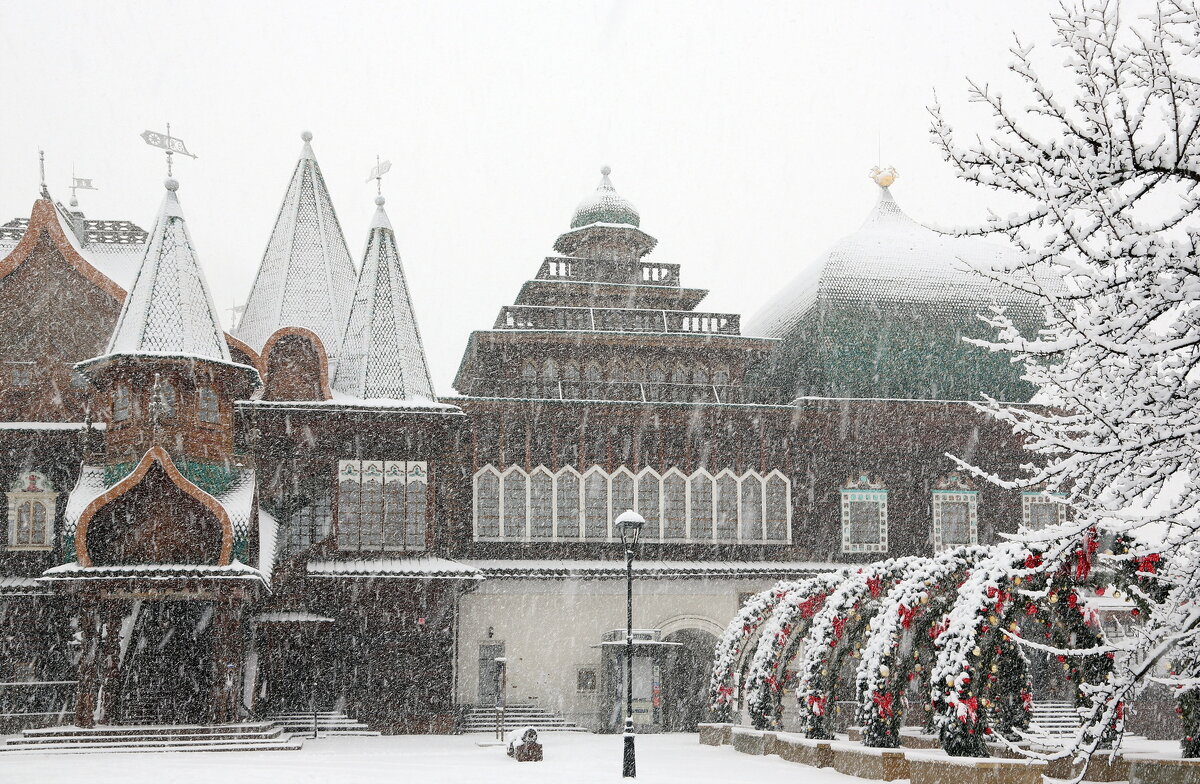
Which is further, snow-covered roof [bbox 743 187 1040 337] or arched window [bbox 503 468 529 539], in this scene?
snow-covered roof [bbox 743 187 1040 337]

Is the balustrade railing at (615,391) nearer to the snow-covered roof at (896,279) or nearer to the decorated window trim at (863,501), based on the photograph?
the decorated window trim at (863,501)

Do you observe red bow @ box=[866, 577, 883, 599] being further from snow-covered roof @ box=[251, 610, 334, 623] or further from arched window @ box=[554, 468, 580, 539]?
arched window @ box=[554, 468, 580, 539]

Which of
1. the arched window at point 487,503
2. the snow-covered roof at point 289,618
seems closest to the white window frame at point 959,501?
the arched window at point 487,503

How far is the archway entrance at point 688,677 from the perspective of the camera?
30.4 meters

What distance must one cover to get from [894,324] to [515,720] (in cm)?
1448

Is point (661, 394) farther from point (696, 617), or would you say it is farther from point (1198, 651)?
point (1198, 651)

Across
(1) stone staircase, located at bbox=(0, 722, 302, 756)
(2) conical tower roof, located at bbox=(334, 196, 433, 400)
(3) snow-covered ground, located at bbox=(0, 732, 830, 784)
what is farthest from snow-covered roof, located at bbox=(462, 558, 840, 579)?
(1) stone staircase, located at bbox=(0, 722, 302, 756)

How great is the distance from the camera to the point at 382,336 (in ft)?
96.1

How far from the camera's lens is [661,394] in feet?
103

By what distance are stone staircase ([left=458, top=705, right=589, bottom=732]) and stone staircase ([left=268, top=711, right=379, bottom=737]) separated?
2.27m

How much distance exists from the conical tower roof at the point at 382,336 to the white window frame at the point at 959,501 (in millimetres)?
12549

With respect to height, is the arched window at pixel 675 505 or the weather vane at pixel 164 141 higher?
the weather vane at pixel 164 141

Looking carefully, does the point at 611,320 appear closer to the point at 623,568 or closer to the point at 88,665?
the point at 623,568

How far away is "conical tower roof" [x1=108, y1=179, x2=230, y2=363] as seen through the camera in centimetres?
2494
